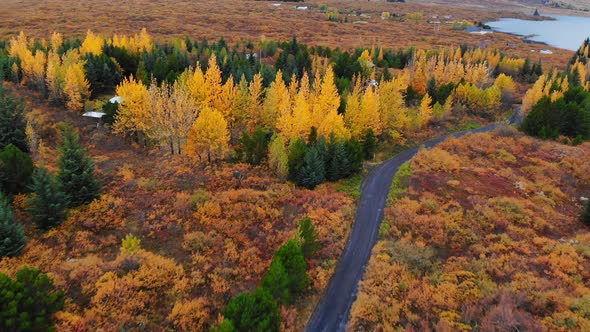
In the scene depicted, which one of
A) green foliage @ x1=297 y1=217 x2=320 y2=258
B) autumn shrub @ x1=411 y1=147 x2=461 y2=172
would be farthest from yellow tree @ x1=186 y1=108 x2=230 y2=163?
autumn shrub @ x1=411 y1=147 x2=461 y2=172

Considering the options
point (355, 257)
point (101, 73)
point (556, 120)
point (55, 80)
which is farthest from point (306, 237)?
point (101, 73)

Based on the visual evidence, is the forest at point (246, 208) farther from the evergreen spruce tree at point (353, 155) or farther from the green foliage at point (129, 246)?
the evergreen spruce tree at point (353, 155)

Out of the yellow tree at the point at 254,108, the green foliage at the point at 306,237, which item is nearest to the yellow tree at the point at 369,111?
the yellow tree at the point at 254,108

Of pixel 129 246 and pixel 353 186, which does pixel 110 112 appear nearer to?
pixel 129 246

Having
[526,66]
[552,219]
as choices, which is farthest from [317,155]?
[526,66]

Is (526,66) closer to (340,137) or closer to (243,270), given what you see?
(340,137)

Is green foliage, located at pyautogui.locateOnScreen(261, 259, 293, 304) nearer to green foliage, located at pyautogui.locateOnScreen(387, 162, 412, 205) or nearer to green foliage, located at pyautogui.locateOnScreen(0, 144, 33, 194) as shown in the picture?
green foliage, located at pyautogui.locateOnScreen(387, 162, 412, 205)
